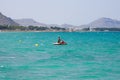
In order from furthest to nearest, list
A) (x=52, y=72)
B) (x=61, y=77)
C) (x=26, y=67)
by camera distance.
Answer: (x=26, y=67) < (x=52, y=72) < (x=61, y=77)

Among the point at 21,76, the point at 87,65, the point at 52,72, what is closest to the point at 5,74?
the point at 21,76

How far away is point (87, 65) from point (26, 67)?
6.56 m

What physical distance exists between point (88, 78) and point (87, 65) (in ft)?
29.3

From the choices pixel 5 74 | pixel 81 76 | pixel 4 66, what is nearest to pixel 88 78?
pixel 81 76

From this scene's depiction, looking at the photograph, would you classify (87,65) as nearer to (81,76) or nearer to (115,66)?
(115,66)

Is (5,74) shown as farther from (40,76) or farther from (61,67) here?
(61,67)

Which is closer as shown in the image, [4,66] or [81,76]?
[81,76]

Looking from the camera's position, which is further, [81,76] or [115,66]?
[115,66]

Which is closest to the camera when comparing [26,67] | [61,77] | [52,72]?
[61,77]

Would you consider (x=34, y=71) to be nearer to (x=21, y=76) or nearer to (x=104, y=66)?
(x=21, y=76)

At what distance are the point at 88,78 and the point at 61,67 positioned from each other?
7.23 meters

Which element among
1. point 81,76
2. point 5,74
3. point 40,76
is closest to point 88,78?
point 81,76

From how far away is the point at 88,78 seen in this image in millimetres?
30953

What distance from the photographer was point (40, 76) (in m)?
31.1
